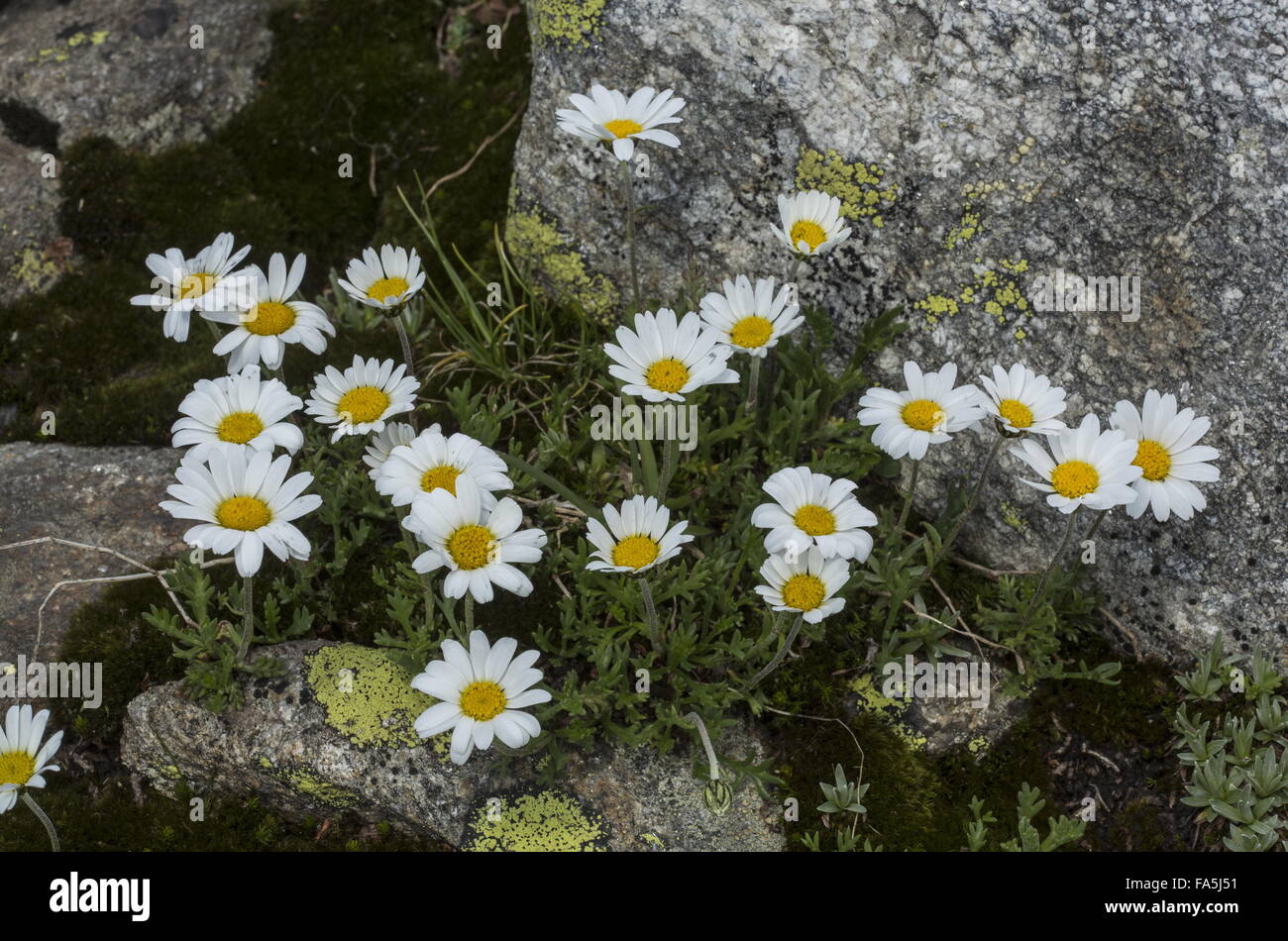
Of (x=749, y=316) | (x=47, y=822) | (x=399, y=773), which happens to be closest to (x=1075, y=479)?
(x=749, y=316)

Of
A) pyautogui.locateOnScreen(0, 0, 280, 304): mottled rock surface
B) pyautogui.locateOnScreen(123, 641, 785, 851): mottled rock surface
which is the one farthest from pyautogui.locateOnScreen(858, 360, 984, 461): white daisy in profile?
pyautogui.locateOnScreen(0, 0, 280, 304): mottled rock surface

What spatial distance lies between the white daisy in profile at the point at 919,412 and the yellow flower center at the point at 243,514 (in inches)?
69.4

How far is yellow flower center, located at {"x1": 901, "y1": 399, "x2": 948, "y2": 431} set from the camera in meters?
3.50

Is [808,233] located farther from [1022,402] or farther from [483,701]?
[483,701]

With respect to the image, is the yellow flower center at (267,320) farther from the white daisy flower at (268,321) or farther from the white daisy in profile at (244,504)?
the white daisy in profile at (244,504)

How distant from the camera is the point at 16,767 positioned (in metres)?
3.21

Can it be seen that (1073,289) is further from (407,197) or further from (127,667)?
(127,667)

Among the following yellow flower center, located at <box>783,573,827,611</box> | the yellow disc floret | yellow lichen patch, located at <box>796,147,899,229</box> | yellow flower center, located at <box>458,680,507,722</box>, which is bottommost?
yellow flower center, located at <box>458,680,507,722</box>

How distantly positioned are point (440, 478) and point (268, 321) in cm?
93

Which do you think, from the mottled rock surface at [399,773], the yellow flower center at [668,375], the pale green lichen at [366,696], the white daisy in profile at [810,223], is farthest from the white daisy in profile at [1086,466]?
the pale green lichen at [366,696]

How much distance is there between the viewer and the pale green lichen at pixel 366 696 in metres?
3.68

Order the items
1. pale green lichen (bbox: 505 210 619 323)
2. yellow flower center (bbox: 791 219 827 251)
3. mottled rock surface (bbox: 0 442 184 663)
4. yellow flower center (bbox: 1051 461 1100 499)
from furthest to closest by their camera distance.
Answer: pale green lichen (bbox: 505 210 619 323)
mottled rock surface (bbox: 0 442 184 663)
yellow flower center (bbox: 791 219 827 251)
yellow flower center (bbox: 1051 461 1100 499)

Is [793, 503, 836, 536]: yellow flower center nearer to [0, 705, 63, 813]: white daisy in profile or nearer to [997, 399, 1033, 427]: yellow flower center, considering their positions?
[997, 399, 1033, 427]: yellow flower center

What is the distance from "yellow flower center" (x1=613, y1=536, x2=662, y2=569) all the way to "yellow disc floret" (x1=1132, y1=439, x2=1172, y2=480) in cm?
147
